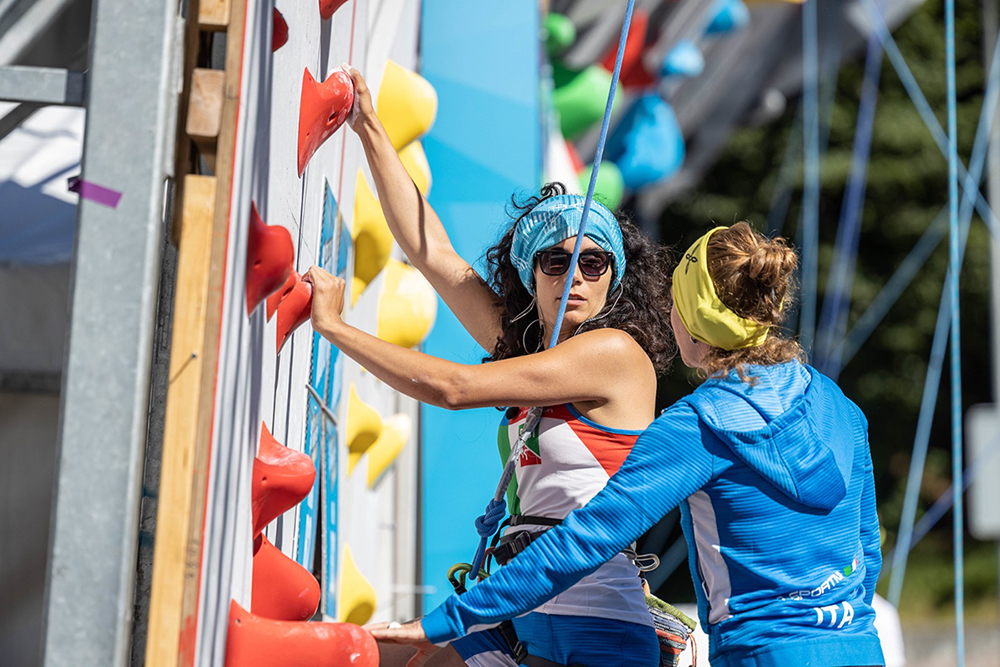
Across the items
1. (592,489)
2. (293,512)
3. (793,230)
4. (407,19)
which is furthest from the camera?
(793,230)

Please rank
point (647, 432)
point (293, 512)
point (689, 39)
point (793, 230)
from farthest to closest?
point (793, 230) < point (689, 39) < point (293, 512) < point (647, 432)

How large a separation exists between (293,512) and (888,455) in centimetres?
1376

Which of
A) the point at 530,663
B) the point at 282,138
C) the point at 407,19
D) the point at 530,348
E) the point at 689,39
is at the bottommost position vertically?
the point at 530,663

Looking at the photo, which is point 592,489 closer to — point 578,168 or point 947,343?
point 578,168

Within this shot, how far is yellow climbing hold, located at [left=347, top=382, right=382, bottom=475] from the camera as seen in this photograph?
Result: 11.0 feet

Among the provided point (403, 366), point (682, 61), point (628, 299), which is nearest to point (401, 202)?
point (628, 299)

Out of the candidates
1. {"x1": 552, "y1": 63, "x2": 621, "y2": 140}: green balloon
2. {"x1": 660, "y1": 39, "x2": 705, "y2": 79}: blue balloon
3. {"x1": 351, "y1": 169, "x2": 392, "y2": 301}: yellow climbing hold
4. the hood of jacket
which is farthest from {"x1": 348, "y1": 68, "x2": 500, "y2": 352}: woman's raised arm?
{"x1": 660, "y1": 39, "x2": 705, "y2": 79}: blue balloon

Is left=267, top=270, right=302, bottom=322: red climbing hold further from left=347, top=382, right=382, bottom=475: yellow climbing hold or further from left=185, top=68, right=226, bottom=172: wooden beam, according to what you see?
left=347, top=382, right=382, bottom=475: yellow climbing hold

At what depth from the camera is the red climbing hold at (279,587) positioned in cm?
194

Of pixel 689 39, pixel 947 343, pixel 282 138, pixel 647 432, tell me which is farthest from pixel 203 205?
pixel 947 343

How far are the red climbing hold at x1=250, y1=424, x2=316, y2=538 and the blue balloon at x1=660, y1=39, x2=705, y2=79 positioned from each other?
6.57 meters

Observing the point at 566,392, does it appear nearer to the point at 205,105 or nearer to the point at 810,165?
the point at 205,105

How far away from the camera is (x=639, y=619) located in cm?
203

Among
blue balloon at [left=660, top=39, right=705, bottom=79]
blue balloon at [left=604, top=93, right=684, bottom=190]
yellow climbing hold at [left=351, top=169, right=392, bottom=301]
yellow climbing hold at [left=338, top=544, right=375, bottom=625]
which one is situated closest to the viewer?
yellow climbing hold at [left=351, top=169, right=392, bottom=301]
